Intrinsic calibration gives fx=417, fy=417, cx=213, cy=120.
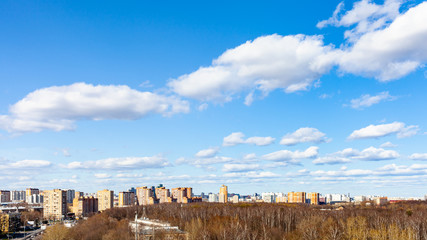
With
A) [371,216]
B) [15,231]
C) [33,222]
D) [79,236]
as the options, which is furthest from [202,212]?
[33,222]

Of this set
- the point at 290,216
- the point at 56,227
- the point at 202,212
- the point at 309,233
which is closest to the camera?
the point at 309,233

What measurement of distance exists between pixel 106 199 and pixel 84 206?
1149cm

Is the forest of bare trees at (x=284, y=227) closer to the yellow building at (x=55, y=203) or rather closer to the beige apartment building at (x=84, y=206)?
the yellow building at (x=55, y=203)

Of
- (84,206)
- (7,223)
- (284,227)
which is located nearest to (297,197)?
(84,206)

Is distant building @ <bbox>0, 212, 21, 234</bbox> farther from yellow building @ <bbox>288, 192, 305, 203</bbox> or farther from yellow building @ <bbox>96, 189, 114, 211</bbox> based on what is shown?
yellow building @ <bbox>288, 192, 305, 203</bbox>

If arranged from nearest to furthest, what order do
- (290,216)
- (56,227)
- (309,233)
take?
(309,233) → (56,227) → (290,216)

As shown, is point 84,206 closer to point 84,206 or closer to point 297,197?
point 84,206

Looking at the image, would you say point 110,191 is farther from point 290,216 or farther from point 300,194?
point 290,216

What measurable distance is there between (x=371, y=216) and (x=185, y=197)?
112324 millimetres

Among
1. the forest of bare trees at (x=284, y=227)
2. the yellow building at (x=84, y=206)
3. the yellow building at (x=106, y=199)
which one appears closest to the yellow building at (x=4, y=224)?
the forest of bare trees at (x=284, y=227)

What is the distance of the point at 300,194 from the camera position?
193 meters

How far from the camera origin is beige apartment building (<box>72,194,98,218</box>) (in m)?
178

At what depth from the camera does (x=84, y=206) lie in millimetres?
179125

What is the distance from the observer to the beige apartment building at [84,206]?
177688 millimetres
